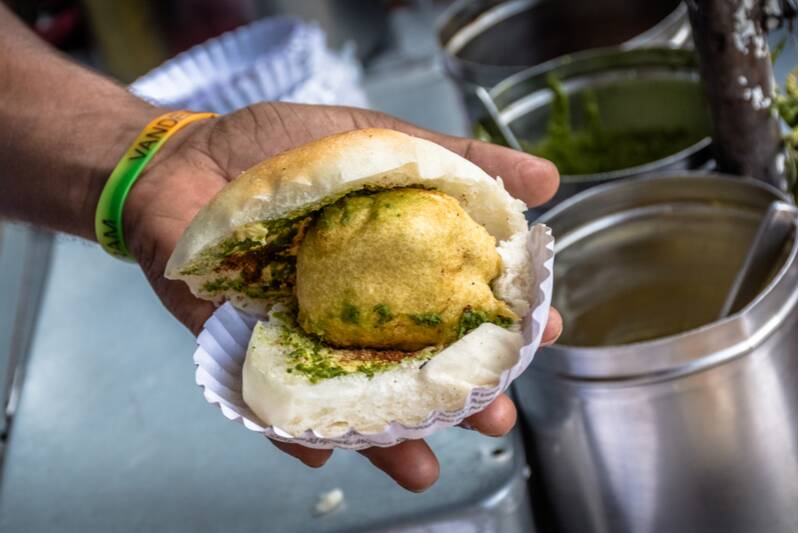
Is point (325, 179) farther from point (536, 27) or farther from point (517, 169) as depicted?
point (536, 27)

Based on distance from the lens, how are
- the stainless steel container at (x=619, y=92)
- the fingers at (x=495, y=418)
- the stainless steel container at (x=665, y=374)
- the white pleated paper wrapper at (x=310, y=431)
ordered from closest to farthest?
the white pleated paper wrapper at (x=310, y=431) → the fingers at (x=495, y=418) → the stainless steel container at (x=665, y=374) → the stainless steel container at (x=619, y=92)

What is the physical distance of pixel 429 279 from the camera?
1.40 metres

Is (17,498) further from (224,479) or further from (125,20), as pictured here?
(125,20)

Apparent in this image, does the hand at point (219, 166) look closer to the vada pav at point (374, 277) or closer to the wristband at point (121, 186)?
the wristband at point (121, 186)

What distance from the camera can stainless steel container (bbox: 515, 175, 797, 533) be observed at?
1.56 m

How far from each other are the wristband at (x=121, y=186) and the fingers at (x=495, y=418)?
858 mm

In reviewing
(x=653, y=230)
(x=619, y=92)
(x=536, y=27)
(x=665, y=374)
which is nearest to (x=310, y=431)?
(x=665, y=374)

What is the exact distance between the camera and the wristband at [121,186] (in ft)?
6.40

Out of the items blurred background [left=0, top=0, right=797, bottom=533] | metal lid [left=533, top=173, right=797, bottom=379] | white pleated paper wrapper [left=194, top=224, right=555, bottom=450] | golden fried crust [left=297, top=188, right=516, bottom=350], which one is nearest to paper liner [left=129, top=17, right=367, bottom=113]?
blurred background [left=0, top=0, right=797, bottom=533]

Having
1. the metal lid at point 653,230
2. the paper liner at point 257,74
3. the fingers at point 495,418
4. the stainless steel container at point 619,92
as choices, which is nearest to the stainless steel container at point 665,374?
the metal lid at point 653,230

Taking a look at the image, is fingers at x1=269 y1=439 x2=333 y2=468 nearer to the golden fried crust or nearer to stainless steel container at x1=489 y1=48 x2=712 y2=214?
the golden fried crust

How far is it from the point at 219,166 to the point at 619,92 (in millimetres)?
943

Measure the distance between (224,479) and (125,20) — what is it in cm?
322

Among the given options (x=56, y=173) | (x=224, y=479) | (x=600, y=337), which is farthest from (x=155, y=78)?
(x=600, y=337)
